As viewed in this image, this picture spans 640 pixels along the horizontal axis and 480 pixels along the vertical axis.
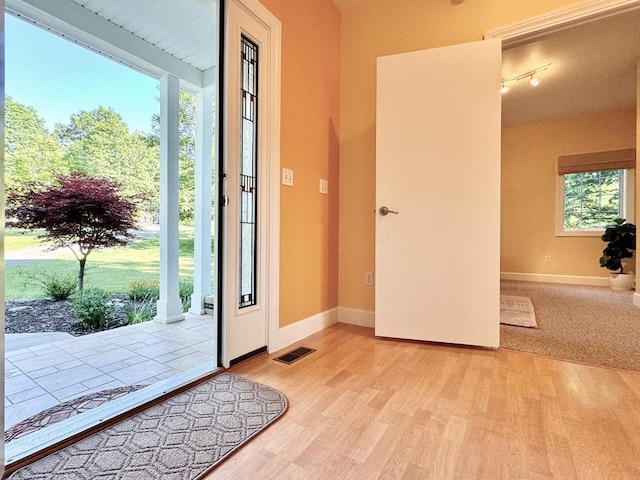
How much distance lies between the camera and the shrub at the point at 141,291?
3543mm

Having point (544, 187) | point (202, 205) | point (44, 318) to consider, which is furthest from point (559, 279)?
point (44, 318)

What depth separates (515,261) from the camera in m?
5.41

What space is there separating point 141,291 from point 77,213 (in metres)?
1.08

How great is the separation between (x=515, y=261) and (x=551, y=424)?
495 cm

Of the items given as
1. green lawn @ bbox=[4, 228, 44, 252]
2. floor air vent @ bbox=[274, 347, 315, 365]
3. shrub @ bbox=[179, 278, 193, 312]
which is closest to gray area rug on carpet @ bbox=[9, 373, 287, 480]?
floor air vent @ bbox=[274, 347, 315, 365]

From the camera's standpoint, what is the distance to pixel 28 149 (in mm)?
2750

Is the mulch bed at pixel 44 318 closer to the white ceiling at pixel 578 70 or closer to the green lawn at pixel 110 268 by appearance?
the green lawn at pixel 110 268

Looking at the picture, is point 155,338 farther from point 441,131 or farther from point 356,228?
point 441,131

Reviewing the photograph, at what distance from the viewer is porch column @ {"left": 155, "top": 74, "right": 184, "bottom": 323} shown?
112 inches

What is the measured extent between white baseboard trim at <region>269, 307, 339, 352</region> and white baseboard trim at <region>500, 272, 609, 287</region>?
429 centimetres

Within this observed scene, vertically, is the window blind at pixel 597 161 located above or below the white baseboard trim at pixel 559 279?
above

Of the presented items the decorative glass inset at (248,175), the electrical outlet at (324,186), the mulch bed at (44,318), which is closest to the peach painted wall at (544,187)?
the electrical outlet at (324,186)

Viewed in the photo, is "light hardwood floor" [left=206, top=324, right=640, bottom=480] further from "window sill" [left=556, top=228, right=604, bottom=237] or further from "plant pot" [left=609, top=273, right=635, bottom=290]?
"window sill" [left=556, top=228, right=604, bottom=237]

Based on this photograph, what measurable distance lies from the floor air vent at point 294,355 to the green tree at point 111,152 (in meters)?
2.65
